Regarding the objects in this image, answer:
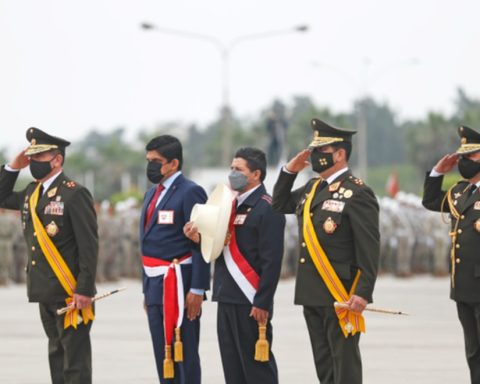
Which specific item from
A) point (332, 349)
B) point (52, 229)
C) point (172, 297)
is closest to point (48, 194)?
point (52, 229)

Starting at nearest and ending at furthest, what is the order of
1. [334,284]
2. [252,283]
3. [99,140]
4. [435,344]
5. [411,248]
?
1. [334,284]
2. [252,283]
3. [435,344]
4. [411,248]
5. [99,140]

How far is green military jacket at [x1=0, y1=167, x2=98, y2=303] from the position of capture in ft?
33.7

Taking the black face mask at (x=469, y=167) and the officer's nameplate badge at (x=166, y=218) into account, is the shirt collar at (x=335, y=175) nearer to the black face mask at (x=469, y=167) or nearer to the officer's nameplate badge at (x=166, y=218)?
the black face mask at (x=469, y=167)

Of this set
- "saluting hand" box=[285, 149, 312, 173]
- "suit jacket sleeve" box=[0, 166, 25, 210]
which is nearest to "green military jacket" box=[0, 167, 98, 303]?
"suit jacket sleeve" box=[0, 166, 25, 210]

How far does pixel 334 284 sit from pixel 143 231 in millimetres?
1609

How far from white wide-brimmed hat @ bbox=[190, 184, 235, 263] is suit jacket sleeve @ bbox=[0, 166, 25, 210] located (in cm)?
146

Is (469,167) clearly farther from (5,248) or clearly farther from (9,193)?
(5,248)

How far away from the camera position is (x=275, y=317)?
2012cm

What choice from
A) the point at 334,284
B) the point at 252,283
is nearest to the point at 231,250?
the point at 252,283

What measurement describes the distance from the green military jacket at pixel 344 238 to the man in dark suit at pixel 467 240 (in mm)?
946

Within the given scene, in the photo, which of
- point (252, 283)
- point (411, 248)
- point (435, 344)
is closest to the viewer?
point (252, 283)

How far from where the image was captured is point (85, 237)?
10.3 metres

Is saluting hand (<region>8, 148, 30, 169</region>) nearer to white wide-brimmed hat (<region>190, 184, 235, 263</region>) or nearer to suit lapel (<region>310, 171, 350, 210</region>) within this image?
white wide-brimmed hat (<region>190, 184, 235, 263</region>)

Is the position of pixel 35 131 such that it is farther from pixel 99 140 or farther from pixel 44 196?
pixel 99 140
